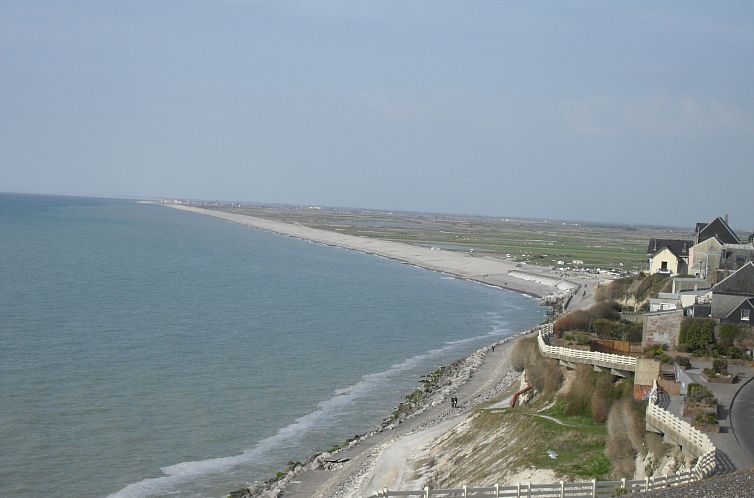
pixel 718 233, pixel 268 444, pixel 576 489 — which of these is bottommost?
pixel 268 444

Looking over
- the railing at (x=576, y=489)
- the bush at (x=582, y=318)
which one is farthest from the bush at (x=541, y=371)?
the railing at (x=576, y=489)

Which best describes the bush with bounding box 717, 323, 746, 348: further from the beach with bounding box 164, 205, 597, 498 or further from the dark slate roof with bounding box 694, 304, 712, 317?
the beach with bounding box 164, 205, 597, 498

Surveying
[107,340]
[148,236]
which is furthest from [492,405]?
[148,236]

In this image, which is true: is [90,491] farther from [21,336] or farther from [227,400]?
[21,336]

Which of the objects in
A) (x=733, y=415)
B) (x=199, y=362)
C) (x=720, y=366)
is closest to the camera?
(x=733, y=415)

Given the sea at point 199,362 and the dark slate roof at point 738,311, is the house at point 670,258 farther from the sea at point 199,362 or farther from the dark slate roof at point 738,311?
the dark slate roof at point 738,311

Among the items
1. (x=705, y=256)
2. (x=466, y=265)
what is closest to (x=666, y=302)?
(x=705, y=256)

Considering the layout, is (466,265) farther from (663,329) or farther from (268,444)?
(268,444)

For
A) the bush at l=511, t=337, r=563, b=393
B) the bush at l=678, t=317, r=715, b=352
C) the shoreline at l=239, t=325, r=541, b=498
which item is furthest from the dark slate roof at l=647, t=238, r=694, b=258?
the bush at l=678, t=317, r=715, b=352
